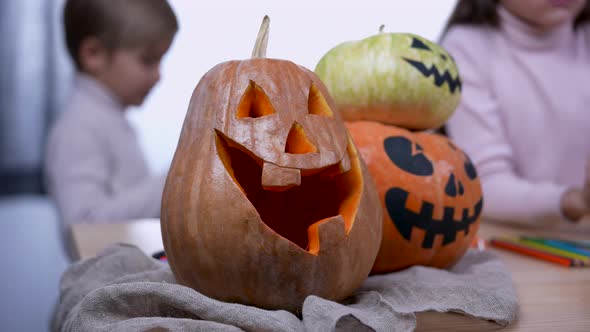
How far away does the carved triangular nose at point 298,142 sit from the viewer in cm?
53

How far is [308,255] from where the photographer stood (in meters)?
0.50

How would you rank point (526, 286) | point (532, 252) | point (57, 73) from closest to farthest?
point (526, 286), point (532, 252), point (57, 73)

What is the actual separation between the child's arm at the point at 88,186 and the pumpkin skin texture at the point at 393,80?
82 centimetres

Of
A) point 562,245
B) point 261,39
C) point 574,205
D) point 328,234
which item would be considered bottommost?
point 574,205

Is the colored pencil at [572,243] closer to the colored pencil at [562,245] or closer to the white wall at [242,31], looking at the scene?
the colored pencil at [562,245]

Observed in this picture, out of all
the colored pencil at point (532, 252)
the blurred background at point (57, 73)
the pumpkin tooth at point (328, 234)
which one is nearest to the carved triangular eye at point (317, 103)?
the pumpkin tooth at point (328, 234)

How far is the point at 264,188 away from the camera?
52 centimetres

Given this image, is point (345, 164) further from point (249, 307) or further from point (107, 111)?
point (107, 111)

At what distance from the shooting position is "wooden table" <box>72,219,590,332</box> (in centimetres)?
56

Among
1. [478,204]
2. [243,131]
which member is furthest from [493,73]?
[243,131]

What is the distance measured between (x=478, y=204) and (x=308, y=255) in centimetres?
34

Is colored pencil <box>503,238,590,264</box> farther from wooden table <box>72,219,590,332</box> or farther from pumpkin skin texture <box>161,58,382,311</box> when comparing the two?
pumpkin skin texture <box>161,58,382,311</box>

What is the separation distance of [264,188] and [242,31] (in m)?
1.47

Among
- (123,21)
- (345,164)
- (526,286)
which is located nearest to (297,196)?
(345,164)
